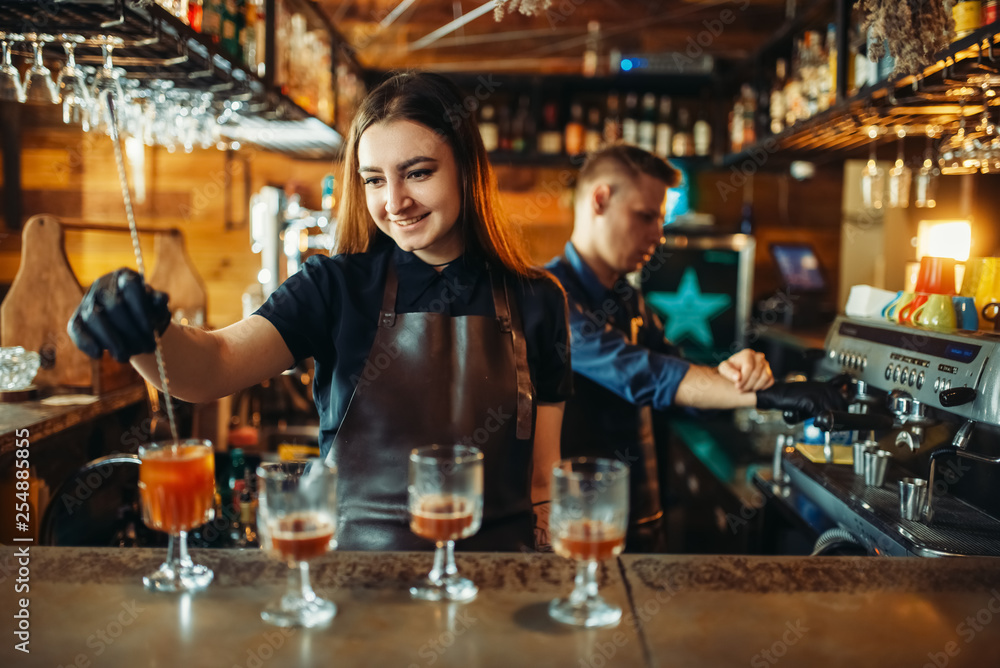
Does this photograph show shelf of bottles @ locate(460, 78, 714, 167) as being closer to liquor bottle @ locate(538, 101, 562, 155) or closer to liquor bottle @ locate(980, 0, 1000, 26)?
liquor bottle @ locate(538, 101, 562, 155)

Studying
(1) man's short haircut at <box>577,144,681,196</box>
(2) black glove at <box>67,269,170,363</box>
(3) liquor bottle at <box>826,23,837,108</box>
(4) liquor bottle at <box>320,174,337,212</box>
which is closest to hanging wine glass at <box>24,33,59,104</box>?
(2) black glove at <box>67,269,170,363</box>

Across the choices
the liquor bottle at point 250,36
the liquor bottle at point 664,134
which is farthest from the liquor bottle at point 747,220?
the liquor bottle at point 250,36

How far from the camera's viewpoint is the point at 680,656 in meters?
0.84

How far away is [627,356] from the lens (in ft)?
6.87

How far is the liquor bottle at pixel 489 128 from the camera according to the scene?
15.2ft

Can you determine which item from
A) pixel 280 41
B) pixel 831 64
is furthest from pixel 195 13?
pixel 831 64

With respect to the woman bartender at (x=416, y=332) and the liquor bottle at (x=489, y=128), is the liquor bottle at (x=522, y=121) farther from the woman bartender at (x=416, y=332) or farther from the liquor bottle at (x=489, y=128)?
the woman bartender at (x=416, y=332)

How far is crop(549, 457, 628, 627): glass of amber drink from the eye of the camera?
2.96 ft

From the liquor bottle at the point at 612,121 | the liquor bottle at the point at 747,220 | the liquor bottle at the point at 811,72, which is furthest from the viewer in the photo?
the liquor bottle at the point at 747,220

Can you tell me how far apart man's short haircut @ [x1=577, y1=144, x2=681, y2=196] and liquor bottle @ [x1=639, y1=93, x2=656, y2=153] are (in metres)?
2.33

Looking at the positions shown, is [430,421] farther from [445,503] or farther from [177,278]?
[177,278]

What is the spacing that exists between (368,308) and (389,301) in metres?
0.04

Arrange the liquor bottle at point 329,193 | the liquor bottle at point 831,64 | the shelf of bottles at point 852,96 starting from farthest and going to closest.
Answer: the liquor bottle at point 329,193 < the liquor bottle at point 831,64 < the shelf of bottles at point 852,96

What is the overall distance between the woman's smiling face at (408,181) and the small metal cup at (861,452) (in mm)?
1079
